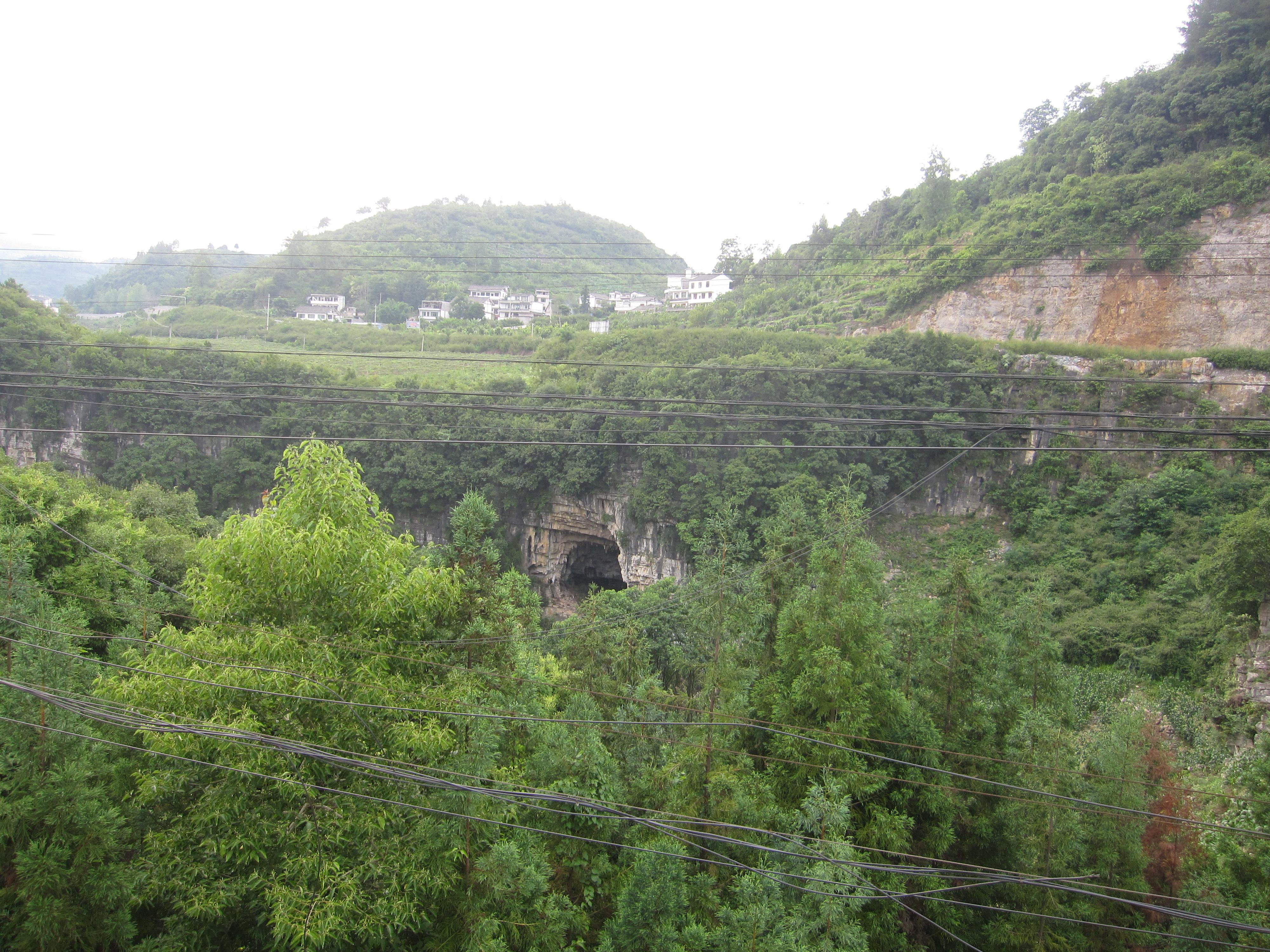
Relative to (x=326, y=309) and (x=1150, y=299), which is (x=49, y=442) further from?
(x=1150, y=299)

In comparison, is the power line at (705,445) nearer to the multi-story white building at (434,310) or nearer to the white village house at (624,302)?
the multi-story white building at (434,310)

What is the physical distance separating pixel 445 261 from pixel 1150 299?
57582 millimetres

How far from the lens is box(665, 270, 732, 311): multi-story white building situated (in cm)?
5750

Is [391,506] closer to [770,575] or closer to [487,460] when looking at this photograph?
[487,460]

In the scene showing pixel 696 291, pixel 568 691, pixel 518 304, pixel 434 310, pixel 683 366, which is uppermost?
pixel 696 291

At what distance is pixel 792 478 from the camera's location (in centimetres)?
2717

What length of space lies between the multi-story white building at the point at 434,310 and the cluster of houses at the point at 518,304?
4cm

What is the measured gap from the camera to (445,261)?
68688 mm

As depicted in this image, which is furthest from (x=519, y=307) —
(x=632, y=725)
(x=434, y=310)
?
(x=632, y=725)

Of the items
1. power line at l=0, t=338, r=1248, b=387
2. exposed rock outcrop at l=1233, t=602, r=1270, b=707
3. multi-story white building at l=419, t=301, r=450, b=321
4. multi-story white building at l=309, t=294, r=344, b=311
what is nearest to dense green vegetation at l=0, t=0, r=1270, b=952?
exposed rock outcrop at l=1233, t=602, r=1270, b=707

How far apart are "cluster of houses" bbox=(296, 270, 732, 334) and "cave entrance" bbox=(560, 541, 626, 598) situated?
20.3 m

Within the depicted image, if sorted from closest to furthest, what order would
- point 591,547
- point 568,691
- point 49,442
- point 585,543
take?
point 568,691 → point 49,442 → point 585,543 → point 591,547

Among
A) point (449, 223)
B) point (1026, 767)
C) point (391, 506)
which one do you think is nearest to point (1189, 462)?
point (1026, 767)

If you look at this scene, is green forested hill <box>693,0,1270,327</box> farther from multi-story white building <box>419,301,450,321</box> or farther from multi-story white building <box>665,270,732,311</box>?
multi-story white building <box>419,301,450,321</box>
